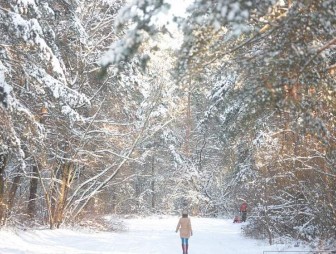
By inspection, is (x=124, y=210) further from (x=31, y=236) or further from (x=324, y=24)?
(x=324, y=24)

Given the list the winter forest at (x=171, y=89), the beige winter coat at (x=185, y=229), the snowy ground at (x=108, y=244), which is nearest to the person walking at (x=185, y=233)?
the beige winter coat at (x=185, y=229)

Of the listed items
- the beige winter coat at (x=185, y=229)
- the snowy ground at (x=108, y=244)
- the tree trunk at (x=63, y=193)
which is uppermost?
the tree trunk at (x=63, y=193)

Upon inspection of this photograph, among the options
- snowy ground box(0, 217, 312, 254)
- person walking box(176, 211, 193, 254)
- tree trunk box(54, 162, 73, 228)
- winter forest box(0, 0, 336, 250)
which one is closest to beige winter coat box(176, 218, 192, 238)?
person walking box(176, 211, 193, 254)

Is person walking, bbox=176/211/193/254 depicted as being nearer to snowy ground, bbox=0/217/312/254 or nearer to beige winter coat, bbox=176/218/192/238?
beige winter coat, bbox=176/218/192/238

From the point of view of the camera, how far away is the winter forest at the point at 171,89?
206 inches

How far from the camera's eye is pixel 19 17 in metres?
9.30

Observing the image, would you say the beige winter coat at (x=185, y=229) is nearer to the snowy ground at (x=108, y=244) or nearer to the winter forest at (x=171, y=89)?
the snowy ground at (x=108, y=244)

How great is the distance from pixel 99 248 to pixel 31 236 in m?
2.17

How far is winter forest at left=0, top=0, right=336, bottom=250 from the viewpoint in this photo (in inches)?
206

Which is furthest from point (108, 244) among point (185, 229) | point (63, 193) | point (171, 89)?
point (171, 89)

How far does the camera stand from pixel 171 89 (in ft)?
59.6

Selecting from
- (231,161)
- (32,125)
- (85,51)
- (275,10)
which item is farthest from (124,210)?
(275,10)

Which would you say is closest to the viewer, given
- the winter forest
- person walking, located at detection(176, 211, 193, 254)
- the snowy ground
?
the winter forest

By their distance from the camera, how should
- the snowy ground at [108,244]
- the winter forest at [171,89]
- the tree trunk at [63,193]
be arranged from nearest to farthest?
the winter forest at [171,89] → the snowy ground at [108,244] → the tree trunk at [63,193]
